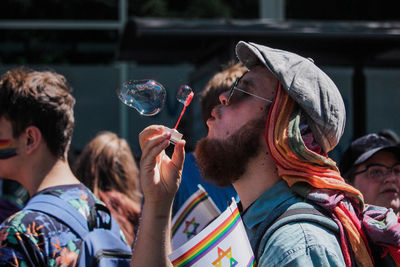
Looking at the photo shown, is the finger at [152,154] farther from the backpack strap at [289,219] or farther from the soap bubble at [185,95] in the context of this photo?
the backpack strap at [289,219]

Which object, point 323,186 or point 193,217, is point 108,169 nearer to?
point 193,217

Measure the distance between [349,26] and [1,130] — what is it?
3731 millimetres

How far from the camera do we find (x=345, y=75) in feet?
20.6

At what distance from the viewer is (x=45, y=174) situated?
9.18ft

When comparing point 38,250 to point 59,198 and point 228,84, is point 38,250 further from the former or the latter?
point 228,84

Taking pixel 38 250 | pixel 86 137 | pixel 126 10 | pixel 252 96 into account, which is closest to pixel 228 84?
pixel 252 96

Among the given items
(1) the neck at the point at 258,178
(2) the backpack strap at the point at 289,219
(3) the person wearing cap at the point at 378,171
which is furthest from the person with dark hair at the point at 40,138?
(3) the person wearing cap at the point at 378,171

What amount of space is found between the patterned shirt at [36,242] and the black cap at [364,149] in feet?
6.16

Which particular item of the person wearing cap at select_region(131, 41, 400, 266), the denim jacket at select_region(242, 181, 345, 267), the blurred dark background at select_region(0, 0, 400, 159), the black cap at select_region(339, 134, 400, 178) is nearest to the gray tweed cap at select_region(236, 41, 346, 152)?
the person wearing cap at select_region(131, 41, 400, 266)

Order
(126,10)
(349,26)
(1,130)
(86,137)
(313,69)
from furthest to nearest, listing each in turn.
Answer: (126,10) → (86,137) → (349,26) → (1,130) → (313,69)

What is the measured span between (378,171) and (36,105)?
2068mm

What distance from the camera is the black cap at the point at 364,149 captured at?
11.6 feet

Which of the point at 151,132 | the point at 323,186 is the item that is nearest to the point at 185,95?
the point at 151,132

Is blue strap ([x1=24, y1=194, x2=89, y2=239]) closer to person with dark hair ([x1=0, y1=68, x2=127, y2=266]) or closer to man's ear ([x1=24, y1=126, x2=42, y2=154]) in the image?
person with dark hair ([x1=0, y1=68, x2=127, y2=266])
